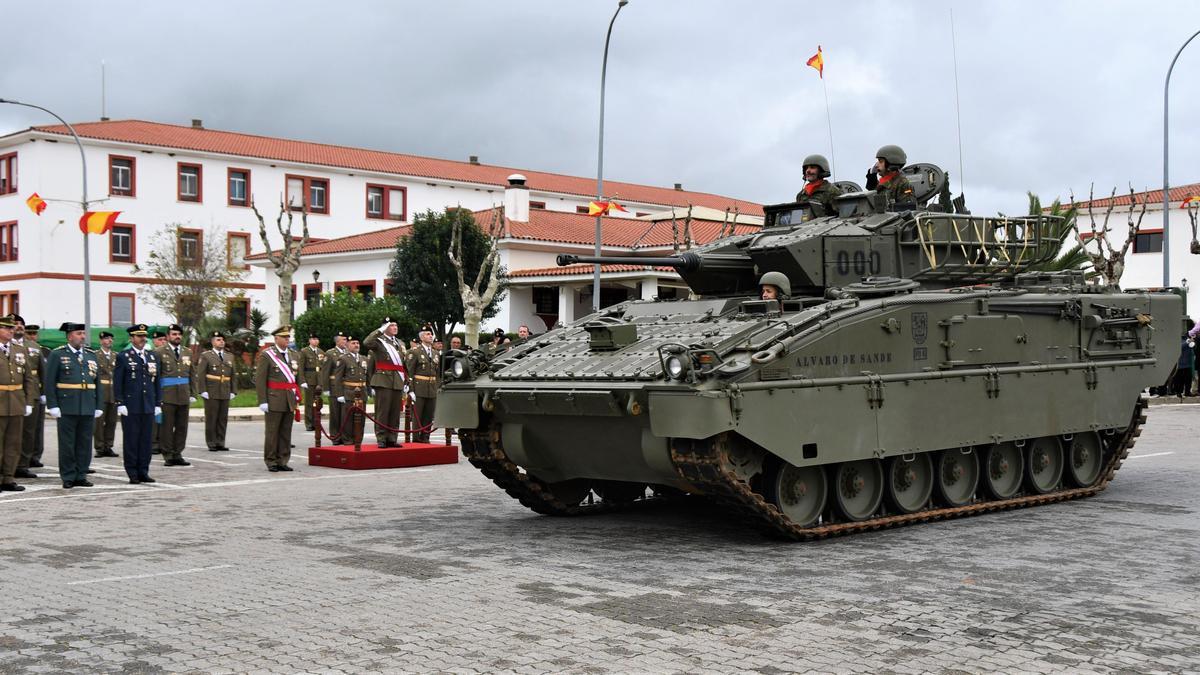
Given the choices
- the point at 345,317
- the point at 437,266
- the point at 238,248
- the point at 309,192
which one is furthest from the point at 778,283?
the point at 309,192

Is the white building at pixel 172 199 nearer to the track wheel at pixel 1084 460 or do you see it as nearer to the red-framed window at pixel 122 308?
the red-framed window at pixel 122 308

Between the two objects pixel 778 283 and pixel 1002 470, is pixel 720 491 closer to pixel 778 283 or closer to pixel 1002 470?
pixel 778 283

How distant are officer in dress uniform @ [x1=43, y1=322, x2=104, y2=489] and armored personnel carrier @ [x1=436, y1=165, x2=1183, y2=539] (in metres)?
5.34

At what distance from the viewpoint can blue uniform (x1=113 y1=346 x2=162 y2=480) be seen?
15.8 m

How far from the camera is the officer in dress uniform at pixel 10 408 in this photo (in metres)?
14.8

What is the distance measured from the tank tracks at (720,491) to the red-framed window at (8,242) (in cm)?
4444

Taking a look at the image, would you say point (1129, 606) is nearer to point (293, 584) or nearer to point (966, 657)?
point (966, 657)

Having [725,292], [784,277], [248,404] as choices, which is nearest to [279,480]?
[725,292]

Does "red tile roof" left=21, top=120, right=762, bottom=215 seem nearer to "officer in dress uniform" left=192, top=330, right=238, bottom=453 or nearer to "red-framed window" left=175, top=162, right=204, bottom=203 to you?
"red-framed window" left=175, top=162, right=204, bottom=203

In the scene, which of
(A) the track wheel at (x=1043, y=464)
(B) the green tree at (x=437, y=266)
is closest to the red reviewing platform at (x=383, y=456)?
A: (A) the track wheel at (x=1043, y=464)

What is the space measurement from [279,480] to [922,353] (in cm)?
802

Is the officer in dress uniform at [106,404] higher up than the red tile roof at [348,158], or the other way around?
the red tile roof at [348,158]

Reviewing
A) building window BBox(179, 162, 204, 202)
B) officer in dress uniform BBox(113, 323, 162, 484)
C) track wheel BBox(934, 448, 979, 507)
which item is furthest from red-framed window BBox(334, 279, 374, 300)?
track wheel BBox(934, 448, 979, 507)

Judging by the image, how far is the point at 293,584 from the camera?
898cm
